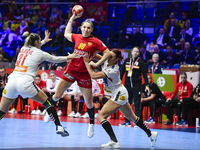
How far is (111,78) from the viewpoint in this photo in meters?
5.66

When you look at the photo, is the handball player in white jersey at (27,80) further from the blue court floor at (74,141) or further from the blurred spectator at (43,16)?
the blurred spectator at (43,16)

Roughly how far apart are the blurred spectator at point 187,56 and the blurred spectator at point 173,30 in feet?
3.86

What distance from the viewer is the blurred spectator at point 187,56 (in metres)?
12.7

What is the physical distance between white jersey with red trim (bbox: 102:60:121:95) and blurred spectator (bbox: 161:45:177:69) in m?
7.42

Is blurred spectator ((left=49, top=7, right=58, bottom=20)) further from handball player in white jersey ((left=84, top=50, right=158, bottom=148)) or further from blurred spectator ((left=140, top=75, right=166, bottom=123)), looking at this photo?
handball player in white jersey ((left=84, top=50, right=158, bottom=148))

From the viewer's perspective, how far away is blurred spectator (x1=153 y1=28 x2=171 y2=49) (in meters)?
13.9

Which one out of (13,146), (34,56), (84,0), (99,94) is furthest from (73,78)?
(84,0)

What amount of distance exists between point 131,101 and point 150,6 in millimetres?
6837

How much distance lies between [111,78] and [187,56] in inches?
311

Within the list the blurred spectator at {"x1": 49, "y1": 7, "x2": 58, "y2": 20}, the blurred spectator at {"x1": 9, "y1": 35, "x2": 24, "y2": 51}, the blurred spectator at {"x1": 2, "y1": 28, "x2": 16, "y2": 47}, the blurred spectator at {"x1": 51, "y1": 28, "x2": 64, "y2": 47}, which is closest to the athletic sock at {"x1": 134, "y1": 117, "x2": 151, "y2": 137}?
the blurred spectator at {"x1": 51, "y1": 28, "x2": 64, "y2": 47}

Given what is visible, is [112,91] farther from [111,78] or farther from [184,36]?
[184,36]

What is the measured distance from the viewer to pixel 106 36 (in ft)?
51.0

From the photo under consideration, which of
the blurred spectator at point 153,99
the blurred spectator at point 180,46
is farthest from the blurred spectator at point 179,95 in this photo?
the blurred spectator at point 180,46

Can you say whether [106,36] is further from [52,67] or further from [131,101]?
[131,101]
